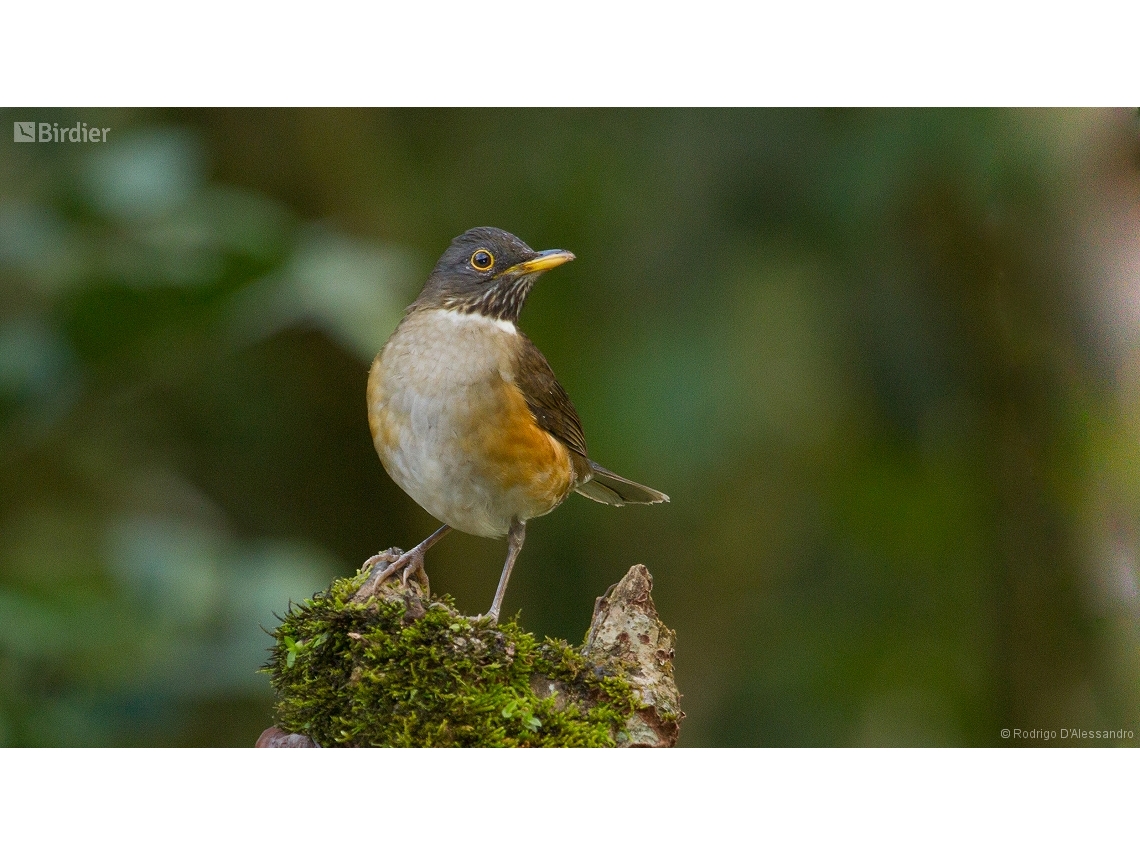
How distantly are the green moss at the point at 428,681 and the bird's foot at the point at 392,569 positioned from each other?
82 mm

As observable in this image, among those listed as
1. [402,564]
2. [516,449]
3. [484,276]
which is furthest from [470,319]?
[402,564]

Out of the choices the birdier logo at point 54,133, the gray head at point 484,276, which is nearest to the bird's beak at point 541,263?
the gray head at point 484,276

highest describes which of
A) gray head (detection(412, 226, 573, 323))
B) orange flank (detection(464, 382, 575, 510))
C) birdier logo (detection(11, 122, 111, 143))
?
birdier logo (detection(11, 122, 111, 143))

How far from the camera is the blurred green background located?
4.13m

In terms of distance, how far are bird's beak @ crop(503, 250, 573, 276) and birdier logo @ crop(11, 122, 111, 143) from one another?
1.57 m

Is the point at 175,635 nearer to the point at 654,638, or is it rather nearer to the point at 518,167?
the point at 654,638

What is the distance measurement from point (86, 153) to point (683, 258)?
2.83 meters

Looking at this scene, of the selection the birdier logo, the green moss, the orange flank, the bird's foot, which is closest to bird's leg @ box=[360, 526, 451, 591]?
the bird's foot

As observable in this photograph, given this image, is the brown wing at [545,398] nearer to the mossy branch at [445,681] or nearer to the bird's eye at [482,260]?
the bird's eye at [482,260]

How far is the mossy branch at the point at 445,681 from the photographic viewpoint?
9.74 feet

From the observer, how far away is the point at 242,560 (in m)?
3.92

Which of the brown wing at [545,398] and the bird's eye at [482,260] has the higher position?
the bird's eye at [482,260]

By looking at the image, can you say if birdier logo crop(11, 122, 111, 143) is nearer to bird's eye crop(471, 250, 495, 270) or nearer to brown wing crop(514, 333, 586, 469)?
bird's eye crop(471, 250, 495, 270)

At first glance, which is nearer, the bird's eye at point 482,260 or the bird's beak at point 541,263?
the bird's beak at point 541,263
